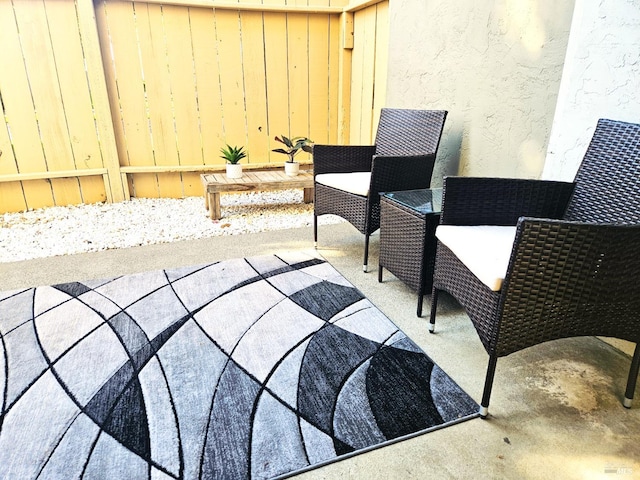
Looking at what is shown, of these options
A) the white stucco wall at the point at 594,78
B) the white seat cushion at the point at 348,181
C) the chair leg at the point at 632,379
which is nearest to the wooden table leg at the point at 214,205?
the white seat cushion at the point at 348,181

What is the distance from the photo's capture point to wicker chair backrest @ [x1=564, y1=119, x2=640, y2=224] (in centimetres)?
129

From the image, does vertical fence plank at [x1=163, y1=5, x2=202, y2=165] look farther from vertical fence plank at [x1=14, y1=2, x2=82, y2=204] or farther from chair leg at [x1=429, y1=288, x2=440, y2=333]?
chair leg at [x1=429, y1=288, x2=440, y2=333]

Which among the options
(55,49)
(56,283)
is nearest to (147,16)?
(55,49)

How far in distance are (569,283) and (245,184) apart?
2.38 m

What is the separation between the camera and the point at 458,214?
5.03 feet

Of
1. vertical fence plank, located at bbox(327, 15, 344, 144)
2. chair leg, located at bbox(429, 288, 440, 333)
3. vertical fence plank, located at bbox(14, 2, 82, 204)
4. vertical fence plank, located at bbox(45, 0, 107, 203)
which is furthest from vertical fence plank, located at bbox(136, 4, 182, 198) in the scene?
chair leg, located at bbox(429, 288, 440, 333)

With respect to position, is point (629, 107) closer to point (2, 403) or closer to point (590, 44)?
point (590, 44)

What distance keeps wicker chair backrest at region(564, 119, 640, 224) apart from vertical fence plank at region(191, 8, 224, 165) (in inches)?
122

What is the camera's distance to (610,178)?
53.8 inches

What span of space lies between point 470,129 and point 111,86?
2.94 meters

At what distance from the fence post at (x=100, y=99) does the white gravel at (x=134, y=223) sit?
171 mm

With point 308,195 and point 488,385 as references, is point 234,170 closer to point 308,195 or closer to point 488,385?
point 308,195

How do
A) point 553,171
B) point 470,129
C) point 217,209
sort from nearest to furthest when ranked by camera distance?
point 553,171
point 470,129
point 217,209

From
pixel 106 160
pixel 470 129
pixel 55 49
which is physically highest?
pixel 55 49
